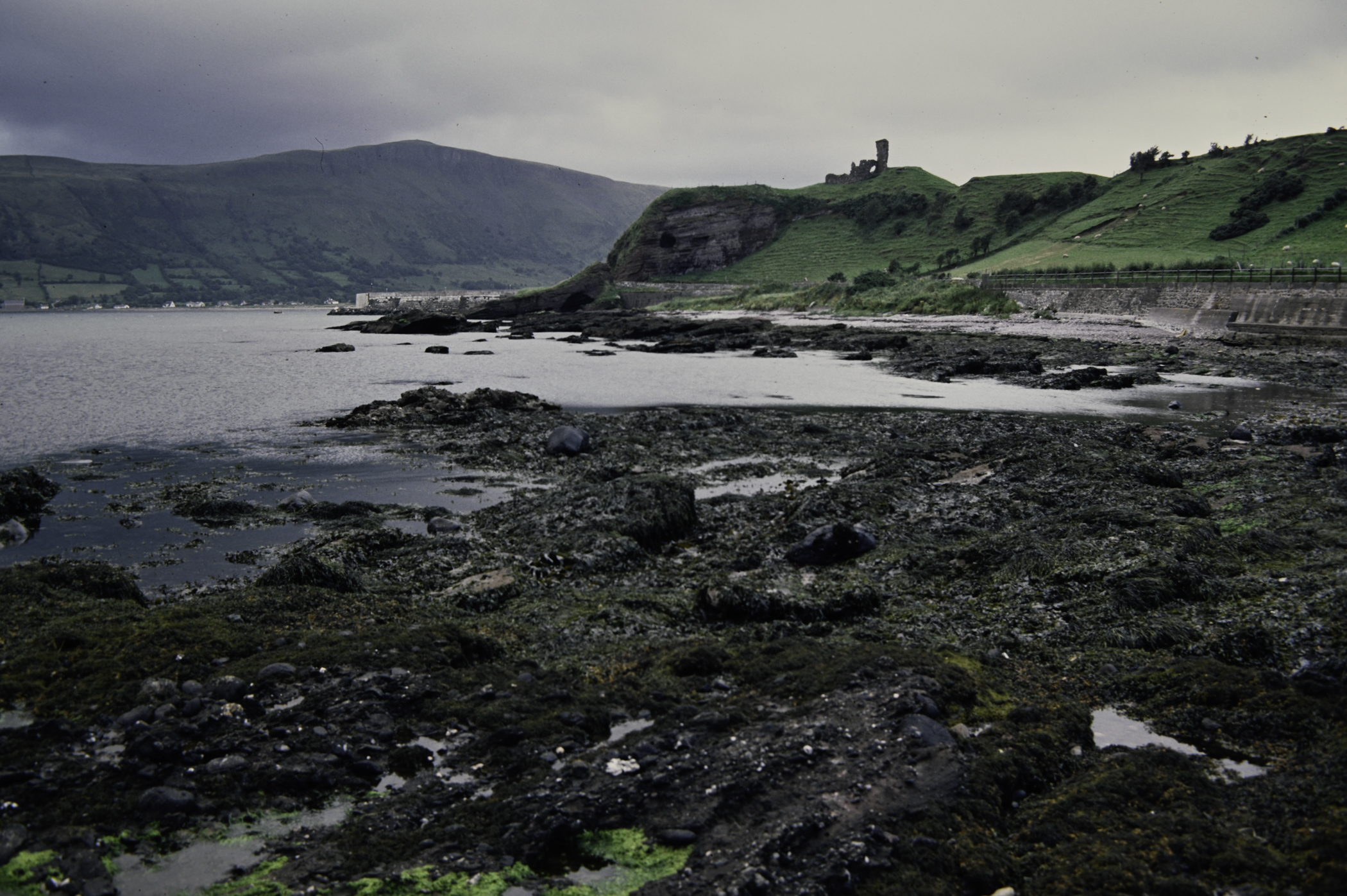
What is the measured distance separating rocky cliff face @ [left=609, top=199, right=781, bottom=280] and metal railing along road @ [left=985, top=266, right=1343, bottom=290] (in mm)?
84028

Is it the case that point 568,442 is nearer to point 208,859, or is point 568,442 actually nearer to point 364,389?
point 208,859

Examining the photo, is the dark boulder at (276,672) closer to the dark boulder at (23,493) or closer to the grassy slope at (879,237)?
the dark boulder at (23,493)

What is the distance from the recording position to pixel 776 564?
44.4ft

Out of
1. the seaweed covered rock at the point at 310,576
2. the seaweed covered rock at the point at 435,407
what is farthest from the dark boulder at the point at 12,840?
the seaweed covered rock at the point at 435,407

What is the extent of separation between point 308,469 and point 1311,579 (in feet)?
78.1

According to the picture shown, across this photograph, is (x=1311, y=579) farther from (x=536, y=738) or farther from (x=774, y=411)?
(x=774, y=411)

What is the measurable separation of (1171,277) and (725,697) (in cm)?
8614

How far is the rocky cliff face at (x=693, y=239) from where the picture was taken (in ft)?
577

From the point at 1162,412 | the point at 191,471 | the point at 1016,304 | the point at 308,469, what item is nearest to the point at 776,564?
the point at 308,469

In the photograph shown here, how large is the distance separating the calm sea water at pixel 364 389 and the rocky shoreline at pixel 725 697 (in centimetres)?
1689

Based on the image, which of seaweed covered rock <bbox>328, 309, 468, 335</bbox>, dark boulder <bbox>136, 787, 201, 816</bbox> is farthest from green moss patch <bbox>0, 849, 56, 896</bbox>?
seaweed covered rock <bbox>328, 309, 468, 335</bbox>

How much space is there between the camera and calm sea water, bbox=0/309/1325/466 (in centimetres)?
3155

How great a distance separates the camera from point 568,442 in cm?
2502

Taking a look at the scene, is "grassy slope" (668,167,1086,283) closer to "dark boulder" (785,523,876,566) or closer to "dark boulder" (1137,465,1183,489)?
"dark boulder" (1137,465,1183,489)
